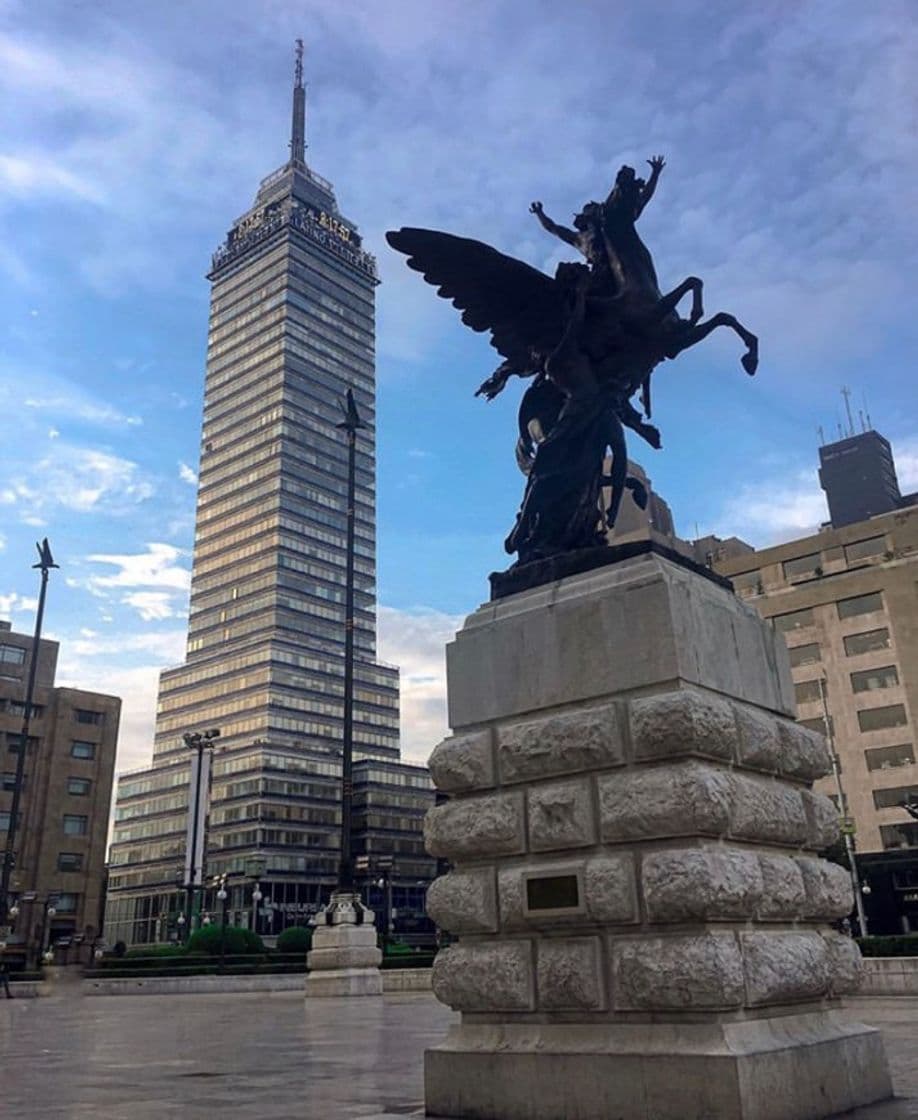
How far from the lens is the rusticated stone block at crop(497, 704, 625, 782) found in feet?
19.5

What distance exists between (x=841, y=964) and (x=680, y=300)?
16.4ft

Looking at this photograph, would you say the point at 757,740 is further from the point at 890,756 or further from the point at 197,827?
the point at 890,756

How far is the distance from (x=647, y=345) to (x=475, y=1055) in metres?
5.42

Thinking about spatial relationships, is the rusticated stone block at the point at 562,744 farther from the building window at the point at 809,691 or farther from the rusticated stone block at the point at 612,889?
the building window at the point at 809,691

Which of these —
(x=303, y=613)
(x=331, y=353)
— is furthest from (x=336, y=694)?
(x=331, y=353)

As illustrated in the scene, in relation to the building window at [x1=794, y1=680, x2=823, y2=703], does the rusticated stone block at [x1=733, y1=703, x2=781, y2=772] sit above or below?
below

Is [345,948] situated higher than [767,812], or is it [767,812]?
[767,812]

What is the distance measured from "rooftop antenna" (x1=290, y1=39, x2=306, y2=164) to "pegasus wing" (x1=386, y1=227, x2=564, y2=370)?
6403 inches

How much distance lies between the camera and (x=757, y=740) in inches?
243

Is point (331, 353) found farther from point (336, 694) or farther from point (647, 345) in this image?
point (647, 345)

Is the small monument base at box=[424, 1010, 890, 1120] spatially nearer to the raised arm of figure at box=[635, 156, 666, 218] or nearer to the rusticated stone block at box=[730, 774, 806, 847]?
the rusticated stone block at box=[730, 774, 806, 847]

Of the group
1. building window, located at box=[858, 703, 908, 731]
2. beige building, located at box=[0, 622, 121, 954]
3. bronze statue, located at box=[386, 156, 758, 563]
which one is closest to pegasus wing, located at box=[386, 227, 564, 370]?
bronze statue, located at box=[386, 156, 758, 563]

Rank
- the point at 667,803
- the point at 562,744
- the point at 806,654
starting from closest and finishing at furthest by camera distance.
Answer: the point at 667,803, the point at 562,744, the point at 806,654

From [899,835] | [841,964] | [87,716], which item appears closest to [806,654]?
[899,835]
